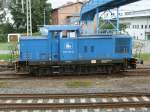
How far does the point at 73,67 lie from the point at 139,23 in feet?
215

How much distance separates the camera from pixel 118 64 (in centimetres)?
2333

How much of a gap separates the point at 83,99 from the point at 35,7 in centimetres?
6081

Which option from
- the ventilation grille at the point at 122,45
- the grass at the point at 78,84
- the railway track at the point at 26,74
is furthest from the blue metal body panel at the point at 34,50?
the ventilation grille at the point at 122,45

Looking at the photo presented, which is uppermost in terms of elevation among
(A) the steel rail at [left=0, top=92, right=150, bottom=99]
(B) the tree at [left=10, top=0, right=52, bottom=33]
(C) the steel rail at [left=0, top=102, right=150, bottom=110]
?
(B) the tree at [left=10, top=0, right=52, bottom=33]

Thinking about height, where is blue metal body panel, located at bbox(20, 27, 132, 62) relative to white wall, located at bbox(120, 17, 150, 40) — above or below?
below

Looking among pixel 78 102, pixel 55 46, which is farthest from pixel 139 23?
pixel 78 102

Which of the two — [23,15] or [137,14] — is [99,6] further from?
[137,14]

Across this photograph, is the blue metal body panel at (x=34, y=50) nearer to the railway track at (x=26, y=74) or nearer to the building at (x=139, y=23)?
the railway track at (x=26, y=74)

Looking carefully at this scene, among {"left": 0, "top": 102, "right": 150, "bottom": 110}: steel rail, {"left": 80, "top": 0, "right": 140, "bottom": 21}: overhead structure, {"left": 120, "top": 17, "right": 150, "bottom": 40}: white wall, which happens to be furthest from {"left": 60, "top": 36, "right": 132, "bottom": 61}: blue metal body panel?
{"left": 120, "top": 17, "right": 150, "bottom": 40}: white wall

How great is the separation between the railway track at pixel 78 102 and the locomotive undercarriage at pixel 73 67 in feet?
22.3

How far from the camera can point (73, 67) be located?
22.9 m

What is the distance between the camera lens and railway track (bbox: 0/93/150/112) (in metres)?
13.7

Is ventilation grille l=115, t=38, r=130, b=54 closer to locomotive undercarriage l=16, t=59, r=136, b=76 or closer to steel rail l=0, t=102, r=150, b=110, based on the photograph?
locomotive undercarriage l=16, t=59, r=136, b=76

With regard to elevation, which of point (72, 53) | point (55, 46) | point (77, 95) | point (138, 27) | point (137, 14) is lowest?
point (77, 95)
